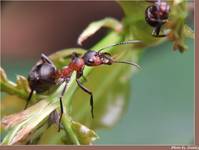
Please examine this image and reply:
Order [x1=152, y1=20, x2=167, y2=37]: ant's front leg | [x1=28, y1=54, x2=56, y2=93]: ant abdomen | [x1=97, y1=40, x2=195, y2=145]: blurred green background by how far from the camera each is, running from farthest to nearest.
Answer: [x1=97, y1=40, x2=195, y2=145]: blurred green background, [x1=152, y1=20, x2=167, y2=37]: ant's front leg, [x1=28, y1=54, x2=56, y2=93]: ant abdomen

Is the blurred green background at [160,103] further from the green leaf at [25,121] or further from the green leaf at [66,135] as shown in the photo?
the green leaf at [25,121]

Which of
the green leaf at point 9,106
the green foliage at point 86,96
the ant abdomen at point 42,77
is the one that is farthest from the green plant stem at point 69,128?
the green leaf at point 9,106

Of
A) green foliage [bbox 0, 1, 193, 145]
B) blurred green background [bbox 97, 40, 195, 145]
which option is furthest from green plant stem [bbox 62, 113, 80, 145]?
blurred green background [bbox 97, 40, 195, 145]

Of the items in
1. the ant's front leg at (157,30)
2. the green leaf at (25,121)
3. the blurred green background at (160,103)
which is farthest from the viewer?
the blurred green background at (160,103)

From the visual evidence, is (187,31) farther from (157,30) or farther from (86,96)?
(86,96)

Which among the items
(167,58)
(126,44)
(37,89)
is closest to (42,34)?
(167,58)

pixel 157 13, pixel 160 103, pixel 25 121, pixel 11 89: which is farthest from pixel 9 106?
pixel 160 103

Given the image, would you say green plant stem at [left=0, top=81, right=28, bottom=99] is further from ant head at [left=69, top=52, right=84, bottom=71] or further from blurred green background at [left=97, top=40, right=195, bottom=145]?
blurred green background at [left=97, top=40, right=195, bottom=145]
